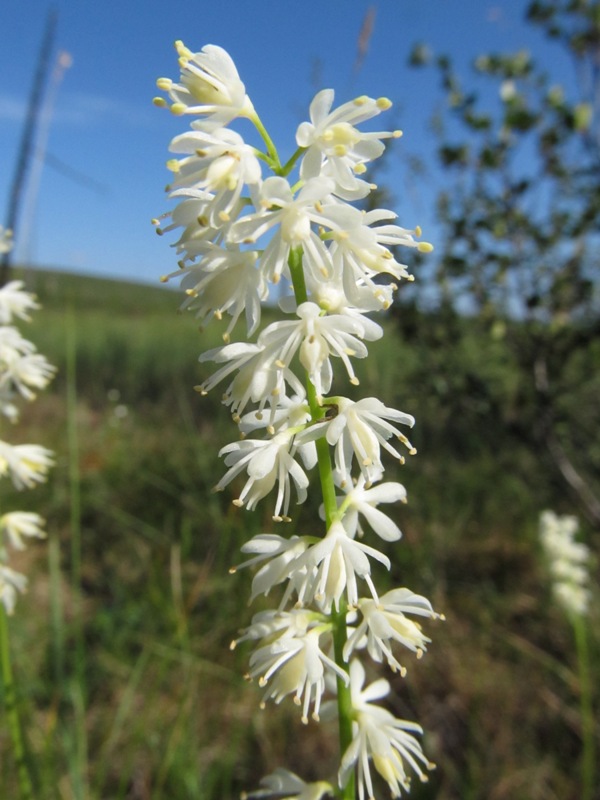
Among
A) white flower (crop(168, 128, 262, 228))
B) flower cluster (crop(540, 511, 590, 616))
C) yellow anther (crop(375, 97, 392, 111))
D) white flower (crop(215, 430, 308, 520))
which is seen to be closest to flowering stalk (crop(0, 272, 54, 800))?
white flower (crop(215, 430, 308, 520))

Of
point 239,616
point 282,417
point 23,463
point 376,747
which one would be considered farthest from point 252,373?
point 239,616

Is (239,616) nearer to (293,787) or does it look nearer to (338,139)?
(293,787)

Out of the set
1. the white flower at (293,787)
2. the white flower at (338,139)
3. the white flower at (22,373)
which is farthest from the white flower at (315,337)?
the white flower at (22,373)

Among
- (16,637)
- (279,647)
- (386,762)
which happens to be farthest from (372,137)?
(16,637)

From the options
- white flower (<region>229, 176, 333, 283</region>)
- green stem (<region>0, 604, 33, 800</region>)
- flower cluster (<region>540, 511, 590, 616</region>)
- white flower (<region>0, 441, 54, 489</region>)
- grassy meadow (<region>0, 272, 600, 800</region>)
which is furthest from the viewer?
flower cluster (<region>540, 511, 590, 616</region>)

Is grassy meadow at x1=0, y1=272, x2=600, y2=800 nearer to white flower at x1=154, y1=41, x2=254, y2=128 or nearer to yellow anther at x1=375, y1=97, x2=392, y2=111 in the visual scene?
white flower at x1=154, y1=41, x2=254, y2=128

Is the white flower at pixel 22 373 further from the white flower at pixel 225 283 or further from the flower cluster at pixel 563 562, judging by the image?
the flower cluster at pixel 563 562

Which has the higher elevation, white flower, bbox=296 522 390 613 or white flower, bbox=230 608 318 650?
white flower, bbox=296 522 390 613
